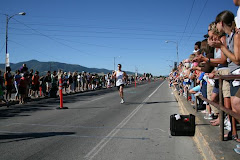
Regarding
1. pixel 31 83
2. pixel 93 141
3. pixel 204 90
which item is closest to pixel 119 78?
pixel 204 90

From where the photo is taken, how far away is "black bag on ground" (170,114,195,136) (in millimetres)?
5293

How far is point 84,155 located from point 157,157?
1.31m

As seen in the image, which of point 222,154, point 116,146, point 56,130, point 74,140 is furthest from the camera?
point 56,130

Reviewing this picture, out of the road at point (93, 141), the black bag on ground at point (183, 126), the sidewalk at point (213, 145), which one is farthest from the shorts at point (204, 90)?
the black bag on ground at point (183, 126)

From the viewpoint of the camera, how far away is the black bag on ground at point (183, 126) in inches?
208

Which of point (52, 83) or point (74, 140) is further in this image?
point (52, 83)

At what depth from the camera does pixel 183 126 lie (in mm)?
5449

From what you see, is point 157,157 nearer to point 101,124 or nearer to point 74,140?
point 74,140

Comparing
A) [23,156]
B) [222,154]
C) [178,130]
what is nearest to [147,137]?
[178,130]

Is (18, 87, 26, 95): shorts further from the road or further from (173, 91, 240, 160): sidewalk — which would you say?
(173, 91, 240, 160): sidewalk

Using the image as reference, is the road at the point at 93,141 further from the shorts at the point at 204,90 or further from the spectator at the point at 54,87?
the spectator at the point at 54,87

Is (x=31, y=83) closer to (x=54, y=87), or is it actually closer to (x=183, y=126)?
(x=54, y=87)

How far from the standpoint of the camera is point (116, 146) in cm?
487

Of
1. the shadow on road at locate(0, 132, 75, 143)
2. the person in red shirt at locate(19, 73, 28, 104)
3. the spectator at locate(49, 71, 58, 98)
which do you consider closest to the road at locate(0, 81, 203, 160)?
the shadow on road at locate(0, 132, 75, 143)
